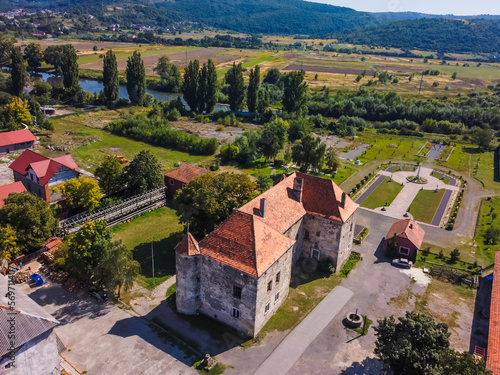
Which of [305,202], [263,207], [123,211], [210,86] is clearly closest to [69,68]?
[210,86]

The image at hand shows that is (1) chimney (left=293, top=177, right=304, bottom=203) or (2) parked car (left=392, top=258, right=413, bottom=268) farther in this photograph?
(2) parked car (left=392, top=258, right=413, bottom=268)

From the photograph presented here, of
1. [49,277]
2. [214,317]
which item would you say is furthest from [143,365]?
[49,277]

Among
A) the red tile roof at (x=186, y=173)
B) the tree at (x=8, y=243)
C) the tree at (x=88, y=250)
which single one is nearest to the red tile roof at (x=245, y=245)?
the tree at (x=88, y=250)

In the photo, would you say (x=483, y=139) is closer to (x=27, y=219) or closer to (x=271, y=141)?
(x=271, y=141)

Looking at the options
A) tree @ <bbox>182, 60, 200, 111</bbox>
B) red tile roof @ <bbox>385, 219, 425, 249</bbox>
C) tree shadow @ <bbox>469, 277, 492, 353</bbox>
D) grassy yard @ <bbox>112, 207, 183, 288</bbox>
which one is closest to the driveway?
grassy yard @ <bbox>112, 207, 183, 288</bbox>

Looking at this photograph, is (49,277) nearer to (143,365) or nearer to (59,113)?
(143,365)

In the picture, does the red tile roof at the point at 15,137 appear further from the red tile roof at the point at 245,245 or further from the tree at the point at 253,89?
the tree at the point at 253,89

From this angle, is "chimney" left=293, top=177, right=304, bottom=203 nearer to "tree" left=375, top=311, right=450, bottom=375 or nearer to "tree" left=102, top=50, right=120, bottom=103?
"tree" left=375, top=311, right=450, bottom=375
